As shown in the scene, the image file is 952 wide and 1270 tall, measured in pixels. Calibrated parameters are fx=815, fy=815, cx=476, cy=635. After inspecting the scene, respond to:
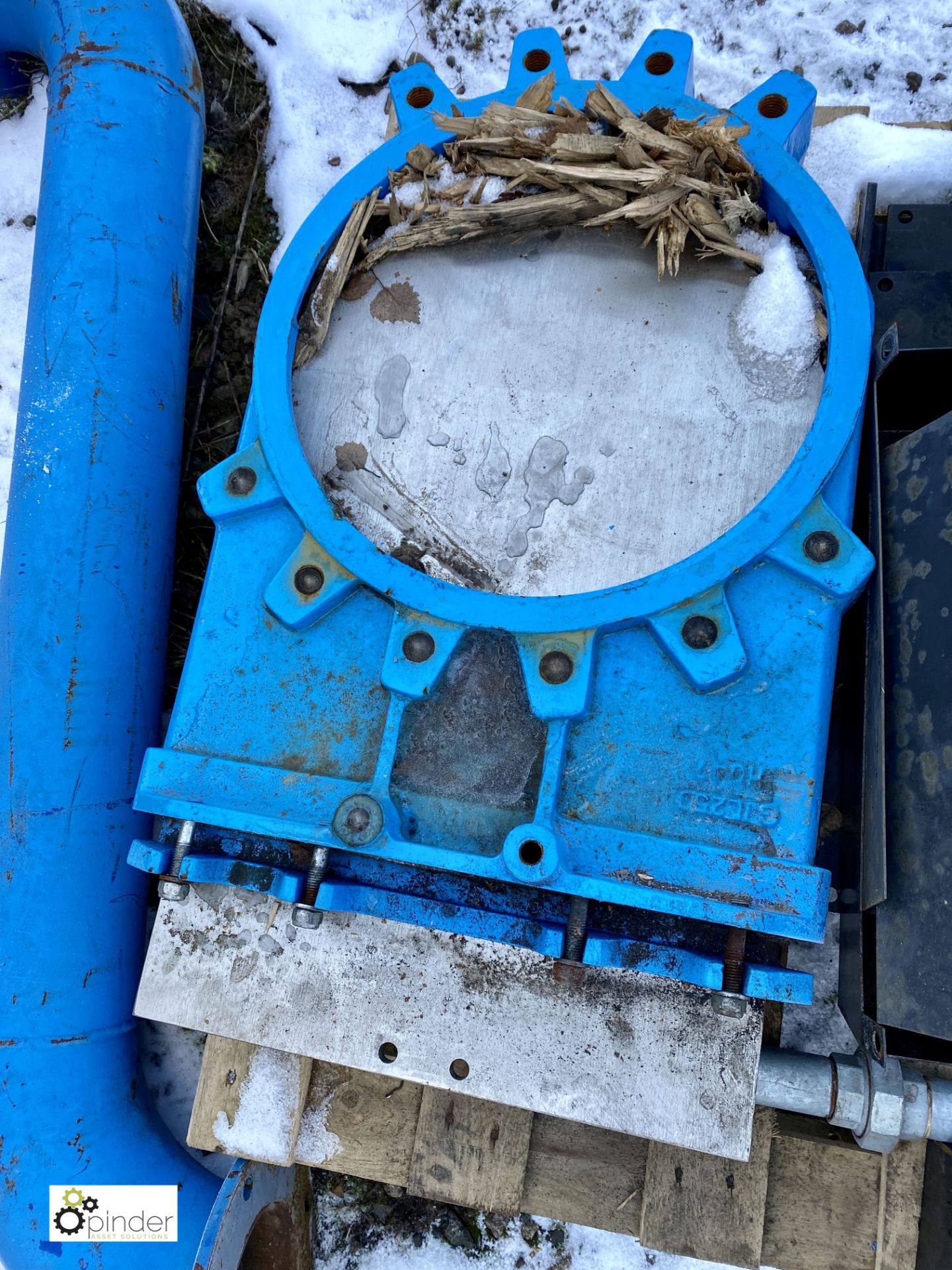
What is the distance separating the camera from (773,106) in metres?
1.48

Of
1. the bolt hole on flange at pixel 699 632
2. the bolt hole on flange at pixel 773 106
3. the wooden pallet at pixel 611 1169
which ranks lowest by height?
the wooden pallet at pixel 611 1169

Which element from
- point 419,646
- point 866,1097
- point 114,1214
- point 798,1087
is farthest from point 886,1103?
point 114,1214

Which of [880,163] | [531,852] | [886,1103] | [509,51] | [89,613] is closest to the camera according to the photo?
[531,852]

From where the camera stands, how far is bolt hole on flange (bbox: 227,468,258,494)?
1450 millimetres

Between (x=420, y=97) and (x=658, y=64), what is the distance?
1.47ft

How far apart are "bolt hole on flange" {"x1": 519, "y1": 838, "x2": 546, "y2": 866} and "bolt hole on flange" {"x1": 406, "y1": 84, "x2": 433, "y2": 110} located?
54.0 inches

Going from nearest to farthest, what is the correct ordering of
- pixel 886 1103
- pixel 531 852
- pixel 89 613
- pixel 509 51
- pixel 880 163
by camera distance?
pixel 531 852
pixel 886 1103
pixel 89 613
pixel 880 163
pixel 509 51

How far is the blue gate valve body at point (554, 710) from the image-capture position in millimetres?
1255

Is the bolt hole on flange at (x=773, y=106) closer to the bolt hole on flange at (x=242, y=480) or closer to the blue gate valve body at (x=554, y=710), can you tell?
the blue gate valve body at (x=554, y=710)

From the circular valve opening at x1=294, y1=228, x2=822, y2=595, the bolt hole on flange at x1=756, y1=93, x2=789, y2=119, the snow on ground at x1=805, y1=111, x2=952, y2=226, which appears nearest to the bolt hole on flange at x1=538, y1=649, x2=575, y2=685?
the circular valve opening at x1=294, y1=228, x2=822, y2=595

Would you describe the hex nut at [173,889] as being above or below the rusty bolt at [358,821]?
below

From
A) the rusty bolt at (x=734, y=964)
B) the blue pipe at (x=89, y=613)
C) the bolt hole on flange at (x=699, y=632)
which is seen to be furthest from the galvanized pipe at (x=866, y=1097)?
the blue pipe at (x=89, y=613)

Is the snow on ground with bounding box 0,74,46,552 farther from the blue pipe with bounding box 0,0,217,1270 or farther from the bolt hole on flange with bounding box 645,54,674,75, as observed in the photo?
the bolt hole on flange with bounding box 645,54,674,75

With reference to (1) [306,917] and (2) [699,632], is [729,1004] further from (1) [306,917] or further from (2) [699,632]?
(1) [306,917]
